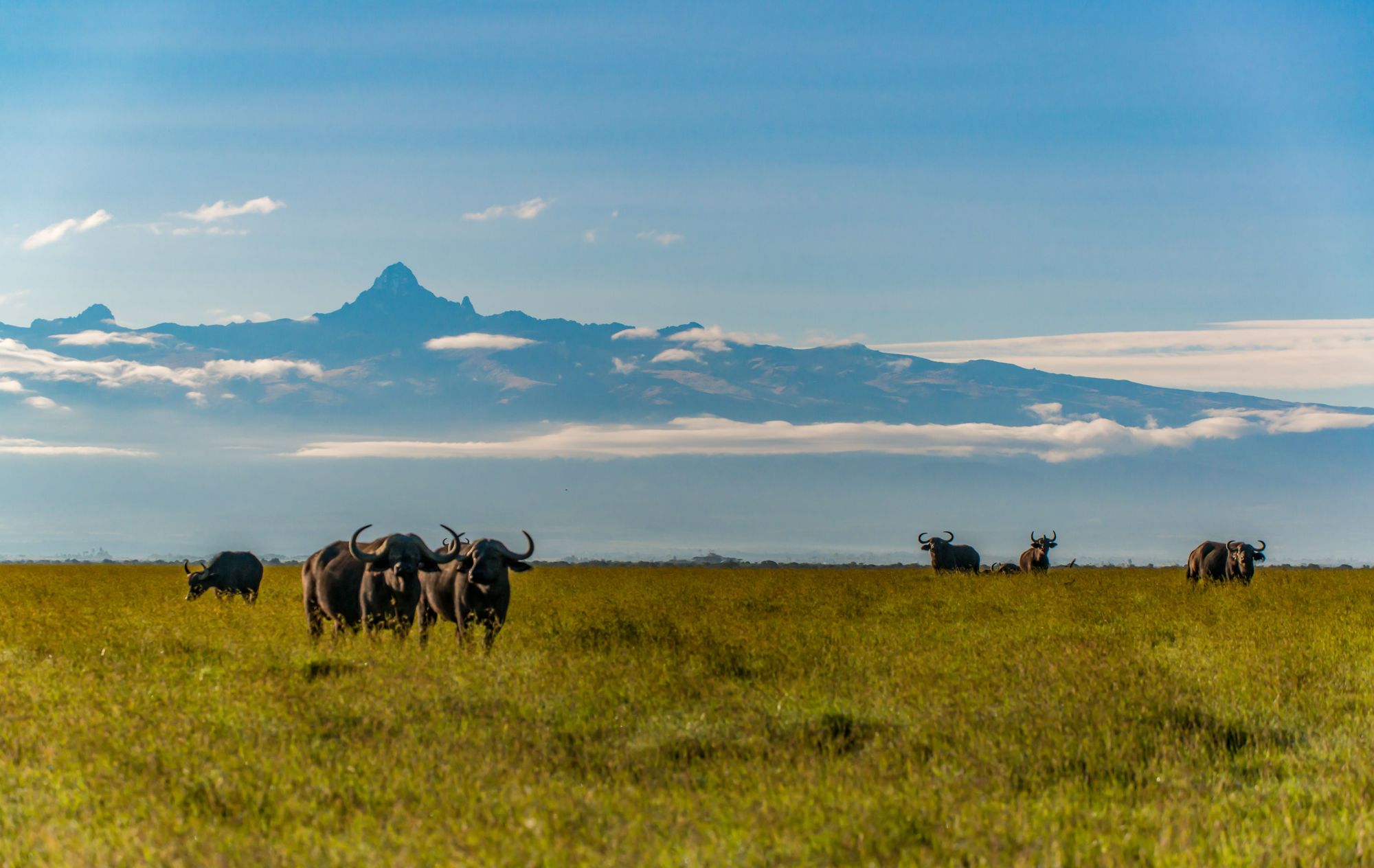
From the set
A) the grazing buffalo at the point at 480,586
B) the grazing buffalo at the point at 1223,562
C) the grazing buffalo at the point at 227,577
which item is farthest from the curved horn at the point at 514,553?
the grazing buffalo at the point at 1223,562

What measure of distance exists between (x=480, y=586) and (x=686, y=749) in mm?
6887

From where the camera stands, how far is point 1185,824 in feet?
20.2

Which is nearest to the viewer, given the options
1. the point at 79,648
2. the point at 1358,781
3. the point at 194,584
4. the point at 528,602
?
the point at 1358,781

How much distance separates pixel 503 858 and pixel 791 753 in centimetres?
→ 301

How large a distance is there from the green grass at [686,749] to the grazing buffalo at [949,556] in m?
27.1

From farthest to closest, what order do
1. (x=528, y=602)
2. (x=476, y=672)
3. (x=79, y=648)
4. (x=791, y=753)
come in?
Answer: (x=528, y=602)
(x=79, y=648)
(x=476, y=672)
(x=791, y=753)

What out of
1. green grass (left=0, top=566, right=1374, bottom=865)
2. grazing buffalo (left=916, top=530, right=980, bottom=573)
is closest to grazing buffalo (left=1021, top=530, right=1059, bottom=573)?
grazing buffalo (left=916, top=530, right=980, bottom=573)

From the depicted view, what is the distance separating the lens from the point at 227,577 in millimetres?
27203

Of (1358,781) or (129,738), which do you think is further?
(129,738)

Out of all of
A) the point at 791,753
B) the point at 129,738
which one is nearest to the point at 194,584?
the point at 129,738

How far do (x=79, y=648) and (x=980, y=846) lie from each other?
1207 cm

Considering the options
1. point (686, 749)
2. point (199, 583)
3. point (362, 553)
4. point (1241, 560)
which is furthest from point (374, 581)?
point (1241, 560)

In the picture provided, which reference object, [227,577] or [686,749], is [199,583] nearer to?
[227,577]

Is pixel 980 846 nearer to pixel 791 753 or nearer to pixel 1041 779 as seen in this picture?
pixel 1041 779
